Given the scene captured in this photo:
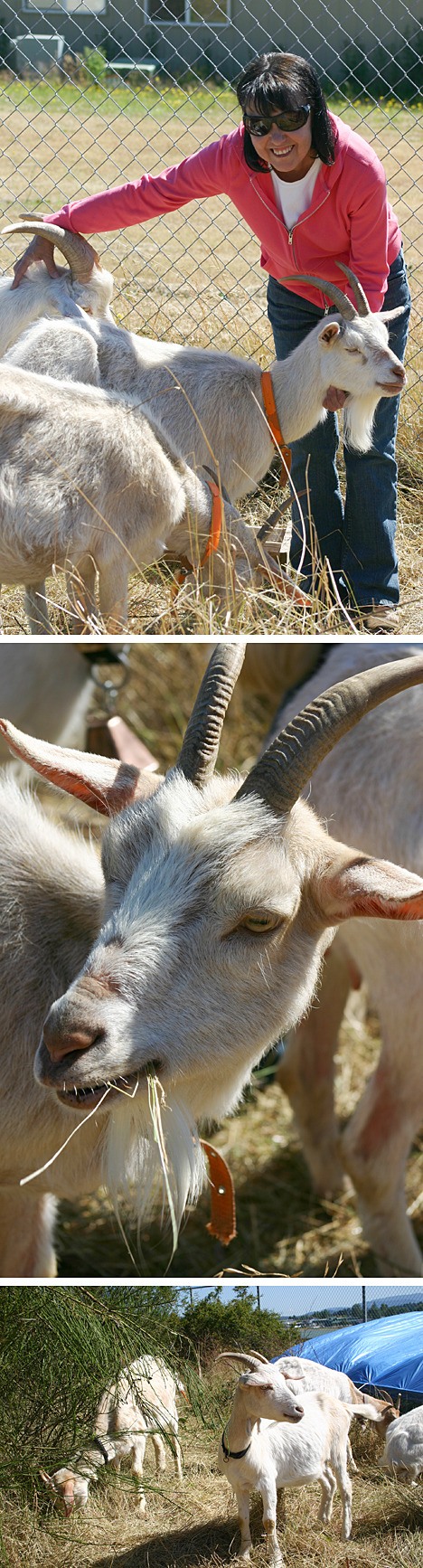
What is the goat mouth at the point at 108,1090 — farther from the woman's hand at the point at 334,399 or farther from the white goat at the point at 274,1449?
the woman's hand at the point at 334,399

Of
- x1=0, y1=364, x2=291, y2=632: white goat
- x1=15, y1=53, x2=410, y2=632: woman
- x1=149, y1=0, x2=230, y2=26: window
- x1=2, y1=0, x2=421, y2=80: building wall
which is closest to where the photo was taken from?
x1=0, y1=364, x2=291, y2=632: white goat

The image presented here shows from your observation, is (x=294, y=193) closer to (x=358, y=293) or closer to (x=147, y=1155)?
(x=358, y=293)

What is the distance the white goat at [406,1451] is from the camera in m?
2.91

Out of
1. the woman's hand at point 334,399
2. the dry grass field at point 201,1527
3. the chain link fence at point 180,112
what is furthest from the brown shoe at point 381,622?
the chain link fence at point 180,112

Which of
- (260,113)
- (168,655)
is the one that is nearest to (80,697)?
(168,655)

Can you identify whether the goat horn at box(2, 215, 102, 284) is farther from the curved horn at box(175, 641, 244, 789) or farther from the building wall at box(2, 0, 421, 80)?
the building wall at box(2, 0, 421, 80)

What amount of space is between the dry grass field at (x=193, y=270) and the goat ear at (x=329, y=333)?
3.29 feet

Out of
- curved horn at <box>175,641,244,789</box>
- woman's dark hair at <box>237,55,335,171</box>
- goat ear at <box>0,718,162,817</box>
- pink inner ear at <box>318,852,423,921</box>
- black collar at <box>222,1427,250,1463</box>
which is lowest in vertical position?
black collar at <box>222,1427,250,1463</box>

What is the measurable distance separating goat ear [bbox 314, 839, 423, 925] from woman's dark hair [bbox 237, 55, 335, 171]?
2750 millimetres

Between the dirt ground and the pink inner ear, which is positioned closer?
the pink inner ear

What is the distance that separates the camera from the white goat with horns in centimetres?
220

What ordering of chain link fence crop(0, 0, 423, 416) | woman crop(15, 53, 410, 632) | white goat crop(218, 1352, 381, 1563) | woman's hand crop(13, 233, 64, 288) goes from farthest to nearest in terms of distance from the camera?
chain link fence crop(0, 0, 423, 416)
woman's hand crop(13, 233, 64, 288)
woman crop(15, 53, 410, 632)
white goat crop(218, 1352, 381, 1563)

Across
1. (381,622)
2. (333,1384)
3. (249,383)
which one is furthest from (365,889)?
(249,383)

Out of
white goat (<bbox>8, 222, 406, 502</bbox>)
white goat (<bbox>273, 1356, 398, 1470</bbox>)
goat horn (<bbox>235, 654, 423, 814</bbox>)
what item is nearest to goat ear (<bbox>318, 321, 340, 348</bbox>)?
white goat (<bbox>8, 222, 406, 502</bbox>)
